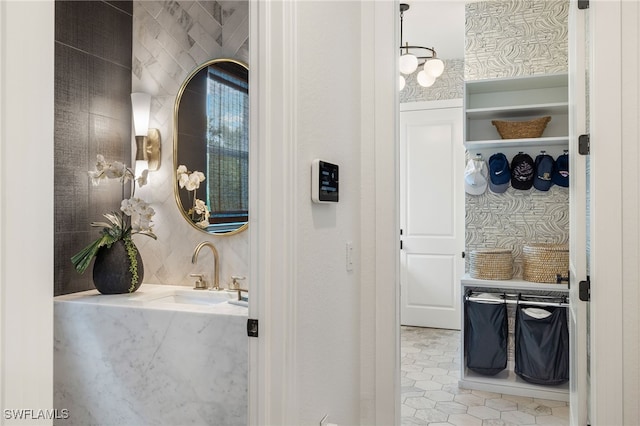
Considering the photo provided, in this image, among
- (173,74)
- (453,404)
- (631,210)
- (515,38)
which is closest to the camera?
(631,210)

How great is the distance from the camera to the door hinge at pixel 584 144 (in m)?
1.97

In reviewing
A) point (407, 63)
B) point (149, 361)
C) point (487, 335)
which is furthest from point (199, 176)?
point (487, 335)

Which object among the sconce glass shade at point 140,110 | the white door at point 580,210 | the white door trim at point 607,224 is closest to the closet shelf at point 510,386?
the white door at point 580,210

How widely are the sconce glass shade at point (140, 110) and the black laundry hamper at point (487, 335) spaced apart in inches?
98.6

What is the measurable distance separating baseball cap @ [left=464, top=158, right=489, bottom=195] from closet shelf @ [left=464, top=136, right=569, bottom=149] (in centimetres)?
13

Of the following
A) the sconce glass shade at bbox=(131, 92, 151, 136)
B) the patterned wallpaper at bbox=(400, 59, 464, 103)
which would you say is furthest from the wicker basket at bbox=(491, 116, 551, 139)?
the sconce glass shade at bbox=(131, 92, 151, 136)

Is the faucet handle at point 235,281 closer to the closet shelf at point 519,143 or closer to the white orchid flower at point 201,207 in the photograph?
the white orchid flower at point 201,207

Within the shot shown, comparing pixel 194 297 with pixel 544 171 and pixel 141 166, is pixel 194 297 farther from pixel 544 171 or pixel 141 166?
pixel 544 171

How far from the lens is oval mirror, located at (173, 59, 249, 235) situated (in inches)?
100

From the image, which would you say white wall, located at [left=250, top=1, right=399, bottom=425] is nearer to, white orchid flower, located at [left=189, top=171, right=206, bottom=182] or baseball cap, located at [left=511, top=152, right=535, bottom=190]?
white orchid flower, located at [left=189, top=171, right=206, bottom=182]

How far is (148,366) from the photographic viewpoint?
2039mm

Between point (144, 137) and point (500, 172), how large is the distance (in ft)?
8.54
